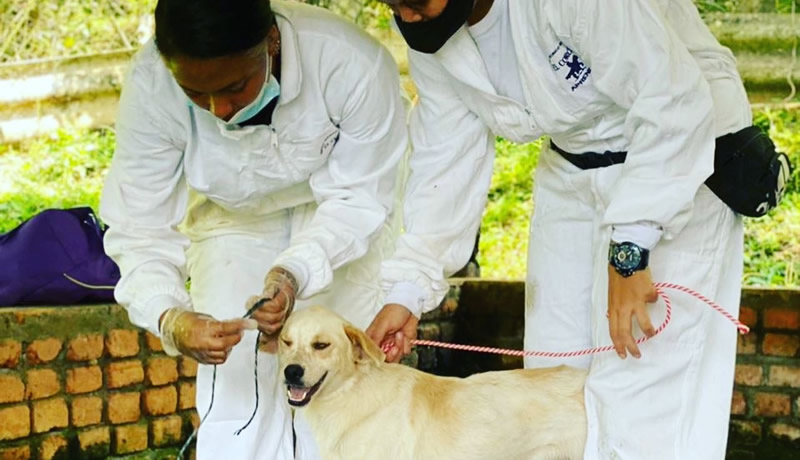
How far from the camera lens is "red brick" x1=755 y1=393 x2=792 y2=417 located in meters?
5.11

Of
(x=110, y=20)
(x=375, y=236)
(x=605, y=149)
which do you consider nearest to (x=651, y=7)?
(x=605, y=149)

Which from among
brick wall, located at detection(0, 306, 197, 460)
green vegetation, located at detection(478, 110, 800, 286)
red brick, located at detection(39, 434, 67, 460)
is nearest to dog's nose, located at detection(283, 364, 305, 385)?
brick wall, located at detection(0, 306, 197, 460)

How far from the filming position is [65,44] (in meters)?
8.46

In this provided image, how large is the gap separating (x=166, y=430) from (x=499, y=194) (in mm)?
3581

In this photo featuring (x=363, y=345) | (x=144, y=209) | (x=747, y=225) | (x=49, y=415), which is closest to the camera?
(x=363, y=345)

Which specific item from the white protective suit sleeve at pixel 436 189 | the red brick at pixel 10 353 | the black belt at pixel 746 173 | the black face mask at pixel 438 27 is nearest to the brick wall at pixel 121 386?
the red brick at pixel 10 353

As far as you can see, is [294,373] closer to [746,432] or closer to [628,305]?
[628,305]

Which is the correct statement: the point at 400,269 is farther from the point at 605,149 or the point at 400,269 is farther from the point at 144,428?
the point at 144,428

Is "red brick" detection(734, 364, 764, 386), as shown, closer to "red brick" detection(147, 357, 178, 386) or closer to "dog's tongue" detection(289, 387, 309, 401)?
"red brick" detection(147, 357, 178, 386)

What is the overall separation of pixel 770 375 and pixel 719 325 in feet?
7.89

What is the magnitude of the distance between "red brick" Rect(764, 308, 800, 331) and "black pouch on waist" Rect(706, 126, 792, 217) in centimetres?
237

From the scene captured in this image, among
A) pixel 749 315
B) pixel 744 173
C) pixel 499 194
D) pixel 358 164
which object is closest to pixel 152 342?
pixel 358 164

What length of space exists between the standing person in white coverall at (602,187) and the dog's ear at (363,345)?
46mm

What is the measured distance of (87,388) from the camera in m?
4.62
